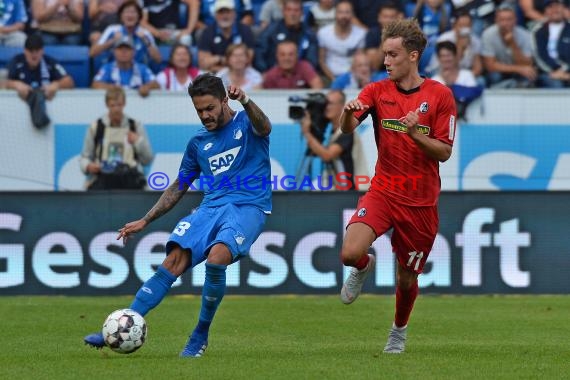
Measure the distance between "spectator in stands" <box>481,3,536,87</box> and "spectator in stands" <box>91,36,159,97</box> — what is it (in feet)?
16.6

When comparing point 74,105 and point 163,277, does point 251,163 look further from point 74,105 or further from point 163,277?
point 74,105

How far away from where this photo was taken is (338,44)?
18.1 meters

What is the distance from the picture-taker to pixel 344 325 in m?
11.5

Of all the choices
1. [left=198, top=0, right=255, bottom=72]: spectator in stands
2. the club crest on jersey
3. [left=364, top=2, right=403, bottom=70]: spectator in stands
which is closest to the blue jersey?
the club crest on jersey

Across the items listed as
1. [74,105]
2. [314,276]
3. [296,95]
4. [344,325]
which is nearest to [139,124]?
[74,105]

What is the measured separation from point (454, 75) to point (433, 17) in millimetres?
1465

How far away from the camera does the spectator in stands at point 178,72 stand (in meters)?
17.5

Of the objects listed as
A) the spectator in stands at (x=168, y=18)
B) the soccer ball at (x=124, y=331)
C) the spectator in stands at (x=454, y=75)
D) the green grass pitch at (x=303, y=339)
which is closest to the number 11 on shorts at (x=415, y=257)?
the green grass pitch at (x=303, y=339)

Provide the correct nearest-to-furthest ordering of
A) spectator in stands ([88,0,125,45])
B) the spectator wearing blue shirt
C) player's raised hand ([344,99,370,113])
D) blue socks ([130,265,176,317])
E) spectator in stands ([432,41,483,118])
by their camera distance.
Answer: blue socks ([130,265,176,317])
player's raised hand ([344,99,370,113])
spectator in stands ([432,41,483,118])
the spectator wearing blue shirt
spectator in stands ([88,0,125,45])

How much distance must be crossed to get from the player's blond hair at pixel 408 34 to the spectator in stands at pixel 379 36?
28.6 feet

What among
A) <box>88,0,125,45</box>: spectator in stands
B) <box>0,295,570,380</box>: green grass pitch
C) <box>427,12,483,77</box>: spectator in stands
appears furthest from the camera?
<box>88,0,125,45</box>: spectator in stands

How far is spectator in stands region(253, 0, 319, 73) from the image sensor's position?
18.0 meters

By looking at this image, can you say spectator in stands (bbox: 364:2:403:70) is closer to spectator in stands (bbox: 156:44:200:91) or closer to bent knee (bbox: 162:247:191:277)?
spectator in stands (bbox: 156:44:200:91)

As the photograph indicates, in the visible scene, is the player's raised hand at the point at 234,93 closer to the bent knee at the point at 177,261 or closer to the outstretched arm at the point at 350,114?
the outstretched arm at the point at 350,114
